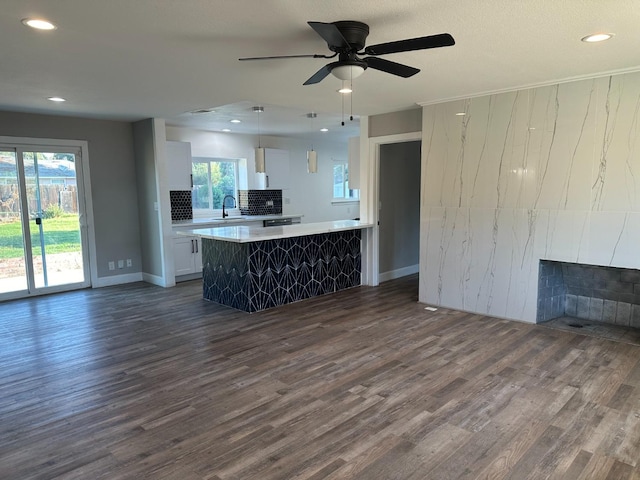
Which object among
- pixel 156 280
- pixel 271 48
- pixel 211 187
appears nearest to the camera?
pixel 271 48

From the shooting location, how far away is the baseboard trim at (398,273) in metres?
6.35

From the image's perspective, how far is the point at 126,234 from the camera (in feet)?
21.0

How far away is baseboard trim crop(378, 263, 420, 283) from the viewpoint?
6.35 m

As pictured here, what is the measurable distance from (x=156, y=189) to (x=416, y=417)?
4.87 meters

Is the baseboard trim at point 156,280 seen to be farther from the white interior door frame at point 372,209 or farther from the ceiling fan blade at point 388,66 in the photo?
the ceiling fan blade at point 388,66

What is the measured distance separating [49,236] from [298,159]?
196 inches

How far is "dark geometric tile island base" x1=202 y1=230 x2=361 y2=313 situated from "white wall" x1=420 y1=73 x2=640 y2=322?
1232 millimetres

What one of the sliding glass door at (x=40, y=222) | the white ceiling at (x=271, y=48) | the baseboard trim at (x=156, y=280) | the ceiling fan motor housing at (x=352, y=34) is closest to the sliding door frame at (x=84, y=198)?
the sliding glass door at (x=40, y=222)

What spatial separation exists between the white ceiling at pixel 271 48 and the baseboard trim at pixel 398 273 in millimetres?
2602

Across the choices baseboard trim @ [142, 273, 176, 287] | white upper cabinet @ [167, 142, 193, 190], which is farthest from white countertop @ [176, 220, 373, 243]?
white upper cabinet @ [167, 142, 193, 190]

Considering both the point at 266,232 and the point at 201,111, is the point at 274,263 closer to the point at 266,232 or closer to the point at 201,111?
the point at 266,232

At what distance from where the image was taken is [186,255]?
21.2 ft

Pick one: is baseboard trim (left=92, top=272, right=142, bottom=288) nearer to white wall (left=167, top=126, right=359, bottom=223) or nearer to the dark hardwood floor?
the dark hardwood floor

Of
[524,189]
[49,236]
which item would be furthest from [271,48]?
[49,236]
